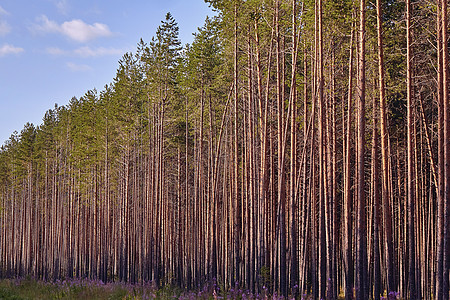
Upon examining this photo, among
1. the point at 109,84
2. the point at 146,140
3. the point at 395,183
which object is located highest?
the point at 109,84

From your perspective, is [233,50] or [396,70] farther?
[233,50]

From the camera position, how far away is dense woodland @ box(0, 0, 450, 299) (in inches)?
527

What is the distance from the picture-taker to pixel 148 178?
29.3m

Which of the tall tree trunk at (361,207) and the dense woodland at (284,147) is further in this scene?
the dense woodland at (284,147)

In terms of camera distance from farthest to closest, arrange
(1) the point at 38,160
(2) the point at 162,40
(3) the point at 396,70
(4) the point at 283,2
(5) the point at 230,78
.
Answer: (1) the point at 38,160
(2) the point at 162,40
(5) the point at 230,78
(3) the point at 396,70
(4) the point at 283,2

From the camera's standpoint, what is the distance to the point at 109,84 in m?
35.6

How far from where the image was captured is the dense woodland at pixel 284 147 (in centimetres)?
1339

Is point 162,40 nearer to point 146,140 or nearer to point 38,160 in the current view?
point 146,140

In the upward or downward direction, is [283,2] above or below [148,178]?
above

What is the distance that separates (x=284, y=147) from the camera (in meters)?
15.7

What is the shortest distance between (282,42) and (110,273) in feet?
78.2

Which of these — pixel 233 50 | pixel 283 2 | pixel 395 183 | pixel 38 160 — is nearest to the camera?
pixel 283 2

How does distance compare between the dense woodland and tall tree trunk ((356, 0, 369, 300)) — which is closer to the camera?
tall tree trunk ((356, 0, 369, 300))

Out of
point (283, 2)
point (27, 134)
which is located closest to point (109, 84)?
point (27, 134)
